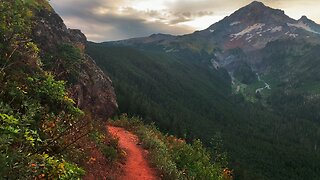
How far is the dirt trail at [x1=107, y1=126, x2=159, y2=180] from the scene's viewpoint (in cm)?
1906

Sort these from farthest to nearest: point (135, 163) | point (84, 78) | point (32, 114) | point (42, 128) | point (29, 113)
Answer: point (84, 78) → point (135, 163) → point (42, 128) → point (29, 113) → point (32, 114)

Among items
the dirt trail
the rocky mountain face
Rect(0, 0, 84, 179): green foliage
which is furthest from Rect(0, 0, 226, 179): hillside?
the rocky mountain face

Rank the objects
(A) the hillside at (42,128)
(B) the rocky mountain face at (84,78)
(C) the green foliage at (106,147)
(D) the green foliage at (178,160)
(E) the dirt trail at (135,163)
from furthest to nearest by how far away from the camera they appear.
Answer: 1. (B) the rocky mountain face at (84,78)
2. (D) the green foliage at (178,160)
3. (E) the dirt trail at (135,163)
4. (C) the green foliage at (106,147)
5. (A) the hillside at (42,128)

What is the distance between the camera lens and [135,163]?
70.0ft

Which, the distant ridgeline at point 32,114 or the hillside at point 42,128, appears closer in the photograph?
the distant ridgeline at point 32,114

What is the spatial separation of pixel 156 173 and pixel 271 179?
172 metres

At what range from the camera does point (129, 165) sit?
20750mm

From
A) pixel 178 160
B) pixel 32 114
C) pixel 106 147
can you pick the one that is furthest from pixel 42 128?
pixel 178 160

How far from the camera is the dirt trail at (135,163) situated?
19064 millimetres

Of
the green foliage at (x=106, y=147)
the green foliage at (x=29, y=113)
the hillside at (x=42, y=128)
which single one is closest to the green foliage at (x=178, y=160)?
the hillside at (x=42, y=128)

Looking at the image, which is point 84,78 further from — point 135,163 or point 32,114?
point 32,114

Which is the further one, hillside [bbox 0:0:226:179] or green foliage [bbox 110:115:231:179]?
green foliage [bbox 110:115:231:179]

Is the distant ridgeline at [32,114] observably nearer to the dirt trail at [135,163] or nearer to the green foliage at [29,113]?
the green foliage at [29,113]

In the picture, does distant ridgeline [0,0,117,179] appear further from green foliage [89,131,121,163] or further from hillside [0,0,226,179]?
green foliage [89,131,121,163]
